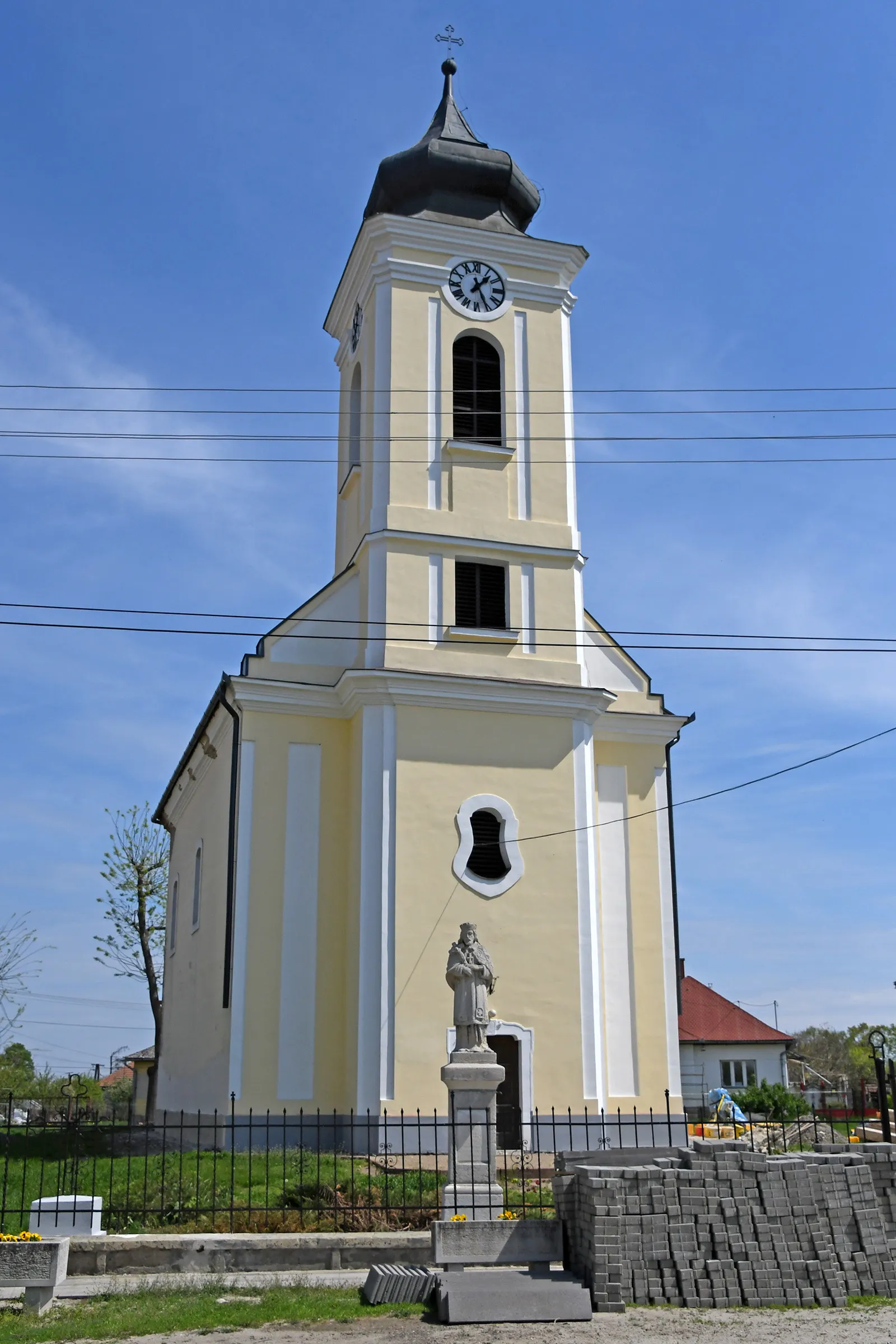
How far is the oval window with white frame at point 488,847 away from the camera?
20.7 meters

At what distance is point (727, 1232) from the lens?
1088 cm

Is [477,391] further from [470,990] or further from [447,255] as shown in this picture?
[470,990]

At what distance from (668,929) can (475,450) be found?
8756 millimetres

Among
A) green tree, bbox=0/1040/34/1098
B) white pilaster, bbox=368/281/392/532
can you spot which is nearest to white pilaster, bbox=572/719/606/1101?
white pilaster, bbox=368/281/392/532

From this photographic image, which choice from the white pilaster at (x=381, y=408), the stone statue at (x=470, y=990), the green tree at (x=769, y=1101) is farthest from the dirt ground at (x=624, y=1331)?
the green tree at (x=769, y=1101)

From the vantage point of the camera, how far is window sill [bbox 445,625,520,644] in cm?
2175

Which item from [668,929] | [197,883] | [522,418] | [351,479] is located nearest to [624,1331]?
[668,929]

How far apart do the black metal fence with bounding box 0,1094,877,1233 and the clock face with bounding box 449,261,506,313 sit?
13748 mm

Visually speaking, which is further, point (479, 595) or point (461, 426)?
point (461, 426)

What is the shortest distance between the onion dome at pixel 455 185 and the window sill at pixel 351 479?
184 inches

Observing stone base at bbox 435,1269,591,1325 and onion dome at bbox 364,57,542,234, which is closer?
stone base at bbox 435,1269,591,1325

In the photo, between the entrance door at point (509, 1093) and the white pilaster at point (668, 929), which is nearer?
the entrance door at point (509, 1093)

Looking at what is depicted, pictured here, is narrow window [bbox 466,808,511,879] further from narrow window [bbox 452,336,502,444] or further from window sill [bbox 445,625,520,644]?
narrow window [bbox 452,336,502,444]

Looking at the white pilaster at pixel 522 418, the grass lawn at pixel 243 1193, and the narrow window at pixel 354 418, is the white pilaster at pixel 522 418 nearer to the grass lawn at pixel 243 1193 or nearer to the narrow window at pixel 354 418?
the narrow window at pixel 354 418
